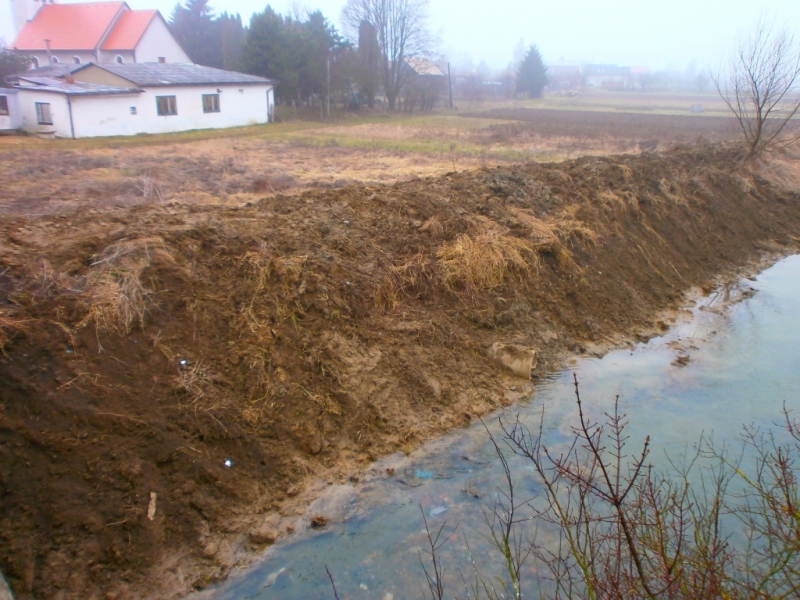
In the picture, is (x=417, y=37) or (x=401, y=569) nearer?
(x=401, y=569)

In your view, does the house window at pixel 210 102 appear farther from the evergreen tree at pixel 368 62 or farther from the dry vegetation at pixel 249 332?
the dry vegetation at pixel 249 332

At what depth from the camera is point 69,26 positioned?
39.8 metres

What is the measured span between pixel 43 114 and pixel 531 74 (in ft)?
192

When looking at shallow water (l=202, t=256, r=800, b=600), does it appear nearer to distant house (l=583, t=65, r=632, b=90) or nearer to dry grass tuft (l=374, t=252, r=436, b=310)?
dry grass tuft (l=374, t=252, r=436, b=310)

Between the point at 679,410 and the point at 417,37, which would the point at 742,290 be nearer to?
the point at 679,410

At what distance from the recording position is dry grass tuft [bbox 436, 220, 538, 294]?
8.78 m

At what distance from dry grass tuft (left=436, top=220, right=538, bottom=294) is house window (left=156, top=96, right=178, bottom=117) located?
889 inches

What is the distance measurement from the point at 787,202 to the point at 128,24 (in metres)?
40.2

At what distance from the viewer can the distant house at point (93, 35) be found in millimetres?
38500

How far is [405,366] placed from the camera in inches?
289

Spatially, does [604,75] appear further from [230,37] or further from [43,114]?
[43,114]

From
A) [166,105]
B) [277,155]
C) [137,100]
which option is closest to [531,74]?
[166,105]

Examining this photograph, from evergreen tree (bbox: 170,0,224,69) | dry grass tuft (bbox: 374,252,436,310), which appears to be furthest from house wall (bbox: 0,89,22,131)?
evergreen tree (bbox: 170,0,224,69)

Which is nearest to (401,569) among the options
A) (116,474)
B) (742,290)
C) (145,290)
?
(116,474)
